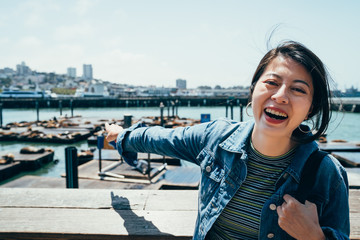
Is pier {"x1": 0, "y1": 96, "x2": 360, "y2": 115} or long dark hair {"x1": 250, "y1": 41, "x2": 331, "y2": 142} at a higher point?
long dark hair {"x1": 250, "y1": 41, "x2": 331, "y2": 142}

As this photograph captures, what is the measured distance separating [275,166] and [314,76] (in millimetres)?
370

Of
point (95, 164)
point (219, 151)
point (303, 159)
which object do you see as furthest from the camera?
point (95, 164)

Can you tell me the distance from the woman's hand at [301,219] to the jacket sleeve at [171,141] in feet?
1.54

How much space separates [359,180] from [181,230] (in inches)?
212

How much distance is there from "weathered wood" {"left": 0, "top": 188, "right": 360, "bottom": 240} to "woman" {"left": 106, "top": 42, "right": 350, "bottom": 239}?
26 cm

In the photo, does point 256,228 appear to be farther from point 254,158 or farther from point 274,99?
point 274,99

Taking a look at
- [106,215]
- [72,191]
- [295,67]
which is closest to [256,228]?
[295,67]

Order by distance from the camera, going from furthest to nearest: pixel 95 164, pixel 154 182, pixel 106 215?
pixel 95 164
pixel 154 182
pixel 106 215

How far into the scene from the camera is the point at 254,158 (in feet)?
3.74

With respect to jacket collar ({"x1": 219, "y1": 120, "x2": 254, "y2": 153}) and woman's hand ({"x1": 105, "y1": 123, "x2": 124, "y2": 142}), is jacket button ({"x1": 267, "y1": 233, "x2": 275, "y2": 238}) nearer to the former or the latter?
jacket collar ({"x1": 219, "y1": 120, "x2": 254, "y2": 153})

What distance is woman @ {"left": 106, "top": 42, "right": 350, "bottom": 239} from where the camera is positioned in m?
0.94

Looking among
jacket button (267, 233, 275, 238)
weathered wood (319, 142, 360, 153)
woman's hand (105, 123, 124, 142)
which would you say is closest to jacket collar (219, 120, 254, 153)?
jacket button (267, 233, 275, 238)

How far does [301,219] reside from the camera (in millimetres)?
878

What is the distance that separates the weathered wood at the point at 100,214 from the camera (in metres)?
1.30
